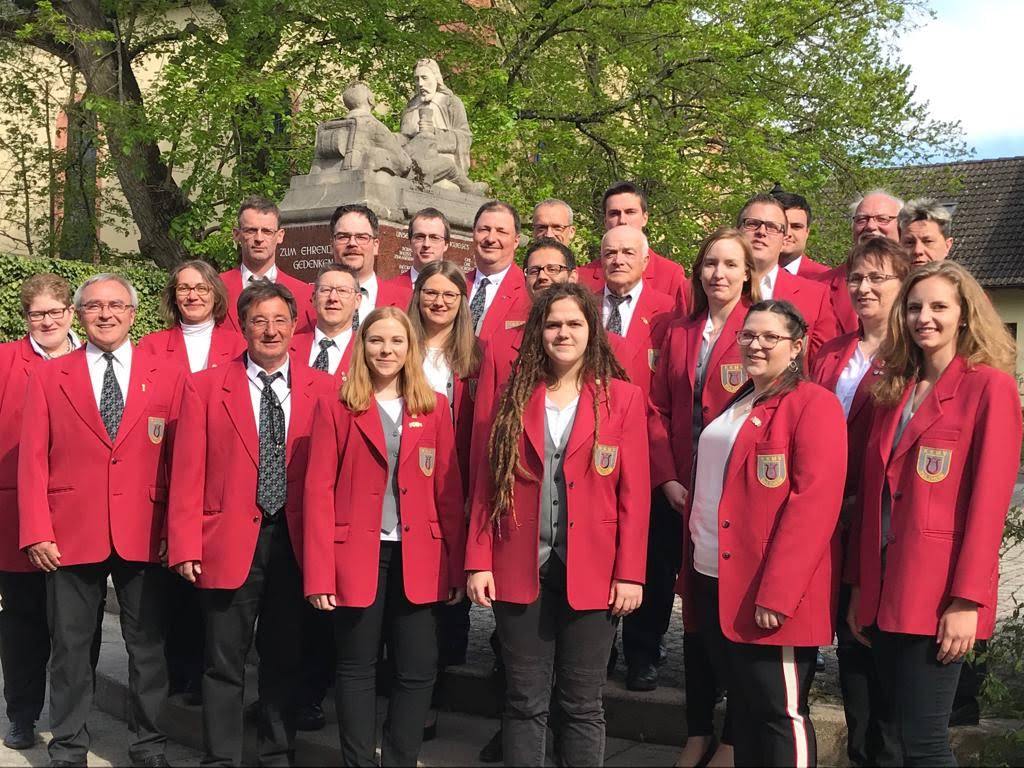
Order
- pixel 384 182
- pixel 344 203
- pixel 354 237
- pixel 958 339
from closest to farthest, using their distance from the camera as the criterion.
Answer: pixel 958 339
pixel 354 237
pixel 344 203
pixel 384 182

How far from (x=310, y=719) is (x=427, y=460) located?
4.82 ft

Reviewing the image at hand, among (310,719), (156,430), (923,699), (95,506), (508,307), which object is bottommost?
(310,719)

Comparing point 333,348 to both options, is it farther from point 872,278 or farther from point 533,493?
point 872,278

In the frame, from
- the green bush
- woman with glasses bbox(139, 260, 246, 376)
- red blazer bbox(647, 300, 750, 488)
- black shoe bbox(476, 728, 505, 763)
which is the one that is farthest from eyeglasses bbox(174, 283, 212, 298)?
the green bush

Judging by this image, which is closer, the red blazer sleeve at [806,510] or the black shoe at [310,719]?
the red blazer sleeve at [806,510]

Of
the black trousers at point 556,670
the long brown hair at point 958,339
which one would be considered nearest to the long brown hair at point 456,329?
the black trousers at point 556,670

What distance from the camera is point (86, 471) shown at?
513 cm

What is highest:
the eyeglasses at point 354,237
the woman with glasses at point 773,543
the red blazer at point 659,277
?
the eyeglasses at point 354,237

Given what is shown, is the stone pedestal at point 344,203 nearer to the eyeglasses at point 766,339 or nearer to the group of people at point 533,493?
the group of people at point 533,493

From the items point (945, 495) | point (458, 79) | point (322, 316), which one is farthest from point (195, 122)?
point (945, 495)

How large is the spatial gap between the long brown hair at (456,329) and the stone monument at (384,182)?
179 inches

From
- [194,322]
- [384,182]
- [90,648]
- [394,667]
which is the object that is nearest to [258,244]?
[194,322]

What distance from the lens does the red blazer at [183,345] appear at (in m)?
5.63

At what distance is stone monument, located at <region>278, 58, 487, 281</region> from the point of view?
9875 millimetres
